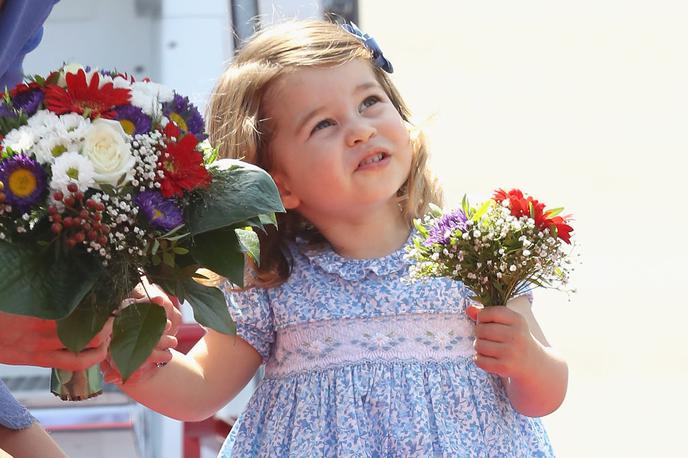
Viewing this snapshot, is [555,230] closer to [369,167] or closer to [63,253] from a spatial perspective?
[369,167]

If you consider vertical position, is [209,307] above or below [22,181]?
below

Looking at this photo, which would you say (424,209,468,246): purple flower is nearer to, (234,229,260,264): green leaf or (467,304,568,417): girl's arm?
(467,304,568,417): girl's arm

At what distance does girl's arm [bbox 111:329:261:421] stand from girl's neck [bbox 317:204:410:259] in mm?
312

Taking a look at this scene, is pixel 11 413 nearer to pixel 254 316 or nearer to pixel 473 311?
pixel 254 316

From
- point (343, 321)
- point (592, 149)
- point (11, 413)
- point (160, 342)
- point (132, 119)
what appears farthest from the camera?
point (592, 149)

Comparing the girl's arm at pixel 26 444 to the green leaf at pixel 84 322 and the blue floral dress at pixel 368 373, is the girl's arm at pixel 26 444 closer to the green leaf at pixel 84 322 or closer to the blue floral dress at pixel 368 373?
the blue floral dress at pixel 368 373

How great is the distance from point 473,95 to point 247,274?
2.01 m

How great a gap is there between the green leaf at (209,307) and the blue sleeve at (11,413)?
59 cm

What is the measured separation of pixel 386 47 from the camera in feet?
13.0

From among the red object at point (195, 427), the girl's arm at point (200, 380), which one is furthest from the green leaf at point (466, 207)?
the red object at point (195, 427)

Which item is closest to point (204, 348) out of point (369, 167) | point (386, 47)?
point (369, 167)

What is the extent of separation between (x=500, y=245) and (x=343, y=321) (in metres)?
0.49

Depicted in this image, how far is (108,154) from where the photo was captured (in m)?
1.59

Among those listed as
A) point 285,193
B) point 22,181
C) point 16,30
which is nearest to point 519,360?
point 285,193
